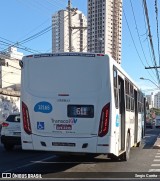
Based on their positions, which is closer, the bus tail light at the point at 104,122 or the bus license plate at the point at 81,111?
the bus tail light at the point at 104,122

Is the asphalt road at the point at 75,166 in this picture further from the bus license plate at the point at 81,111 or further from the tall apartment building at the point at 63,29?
the tall apartment building at the point at 63,29

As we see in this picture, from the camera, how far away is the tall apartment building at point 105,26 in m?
22.1

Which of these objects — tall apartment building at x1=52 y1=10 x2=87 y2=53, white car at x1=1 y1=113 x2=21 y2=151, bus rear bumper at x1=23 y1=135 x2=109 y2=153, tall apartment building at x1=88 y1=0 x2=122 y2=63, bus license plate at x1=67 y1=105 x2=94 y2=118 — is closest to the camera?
bus rear bumper at x1=23 y1=135 x2=109 y2=153

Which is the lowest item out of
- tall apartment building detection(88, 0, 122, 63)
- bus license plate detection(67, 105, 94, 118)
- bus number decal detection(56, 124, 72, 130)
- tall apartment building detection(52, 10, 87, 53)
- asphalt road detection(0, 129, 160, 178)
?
asphalt road detection(0, 129, 160, 178)

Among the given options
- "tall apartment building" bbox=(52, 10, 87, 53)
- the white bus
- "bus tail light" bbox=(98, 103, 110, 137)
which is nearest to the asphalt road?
the white bus

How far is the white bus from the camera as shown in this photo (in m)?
11.4

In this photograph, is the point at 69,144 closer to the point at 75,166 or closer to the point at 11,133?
the point at 75,166

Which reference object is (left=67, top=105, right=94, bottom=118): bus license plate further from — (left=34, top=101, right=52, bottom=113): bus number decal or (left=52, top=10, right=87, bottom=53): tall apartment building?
(left=52, top=10, right=87, bottom=53): tall apartment building

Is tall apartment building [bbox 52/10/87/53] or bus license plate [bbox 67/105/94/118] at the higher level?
tall apartment building [bbox 52/10/87/53]

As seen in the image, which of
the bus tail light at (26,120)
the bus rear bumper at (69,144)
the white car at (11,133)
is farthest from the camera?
the white car at (11,133)

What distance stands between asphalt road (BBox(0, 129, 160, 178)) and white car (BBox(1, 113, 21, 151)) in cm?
162

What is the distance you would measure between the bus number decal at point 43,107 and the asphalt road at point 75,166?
1.66 metres

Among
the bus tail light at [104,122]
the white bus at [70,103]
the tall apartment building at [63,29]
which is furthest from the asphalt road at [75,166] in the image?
the tall apartment building at [63,29]

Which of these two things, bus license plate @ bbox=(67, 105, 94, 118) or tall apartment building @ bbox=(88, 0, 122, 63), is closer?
bus license plate @ bbox=(67, 105, 94, 118)
